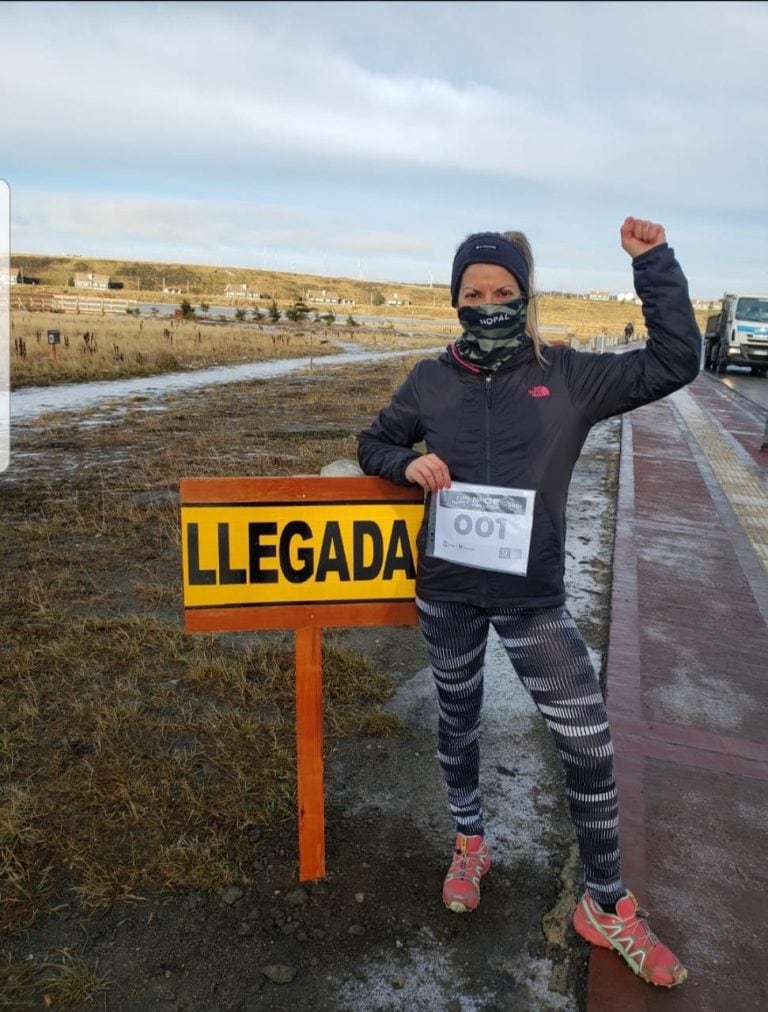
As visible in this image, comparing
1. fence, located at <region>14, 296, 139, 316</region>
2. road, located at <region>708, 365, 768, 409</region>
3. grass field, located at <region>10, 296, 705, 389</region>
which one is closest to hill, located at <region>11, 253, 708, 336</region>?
fence, located at <region>14, 296, 139, 316</region>

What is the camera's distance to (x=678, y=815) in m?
2.76

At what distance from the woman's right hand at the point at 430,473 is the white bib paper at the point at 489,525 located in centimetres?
4

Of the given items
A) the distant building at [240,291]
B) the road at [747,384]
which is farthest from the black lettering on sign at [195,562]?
the distant building at [240,291]

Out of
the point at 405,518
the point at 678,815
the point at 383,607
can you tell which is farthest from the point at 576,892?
the point at 405,518

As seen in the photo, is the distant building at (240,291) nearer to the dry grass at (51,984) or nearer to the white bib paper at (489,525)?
the white bib paper at (489,525)

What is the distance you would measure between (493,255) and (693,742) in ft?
7.49

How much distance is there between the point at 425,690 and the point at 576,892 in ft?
4.80

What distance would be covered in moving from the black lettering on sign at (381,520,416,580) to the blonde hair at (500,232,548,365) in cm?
66

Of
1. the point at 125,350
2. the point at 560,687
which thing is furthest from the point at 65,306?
the point at 560,687

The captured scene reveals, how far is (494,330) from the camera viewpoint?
2047mm

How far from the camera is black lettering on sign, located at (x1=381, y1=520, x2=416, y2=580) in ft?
7.77

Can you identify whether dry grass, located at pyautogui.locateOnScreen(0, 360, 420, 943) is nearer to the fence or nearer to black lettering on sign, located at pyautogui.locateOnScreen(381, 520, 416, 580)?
black lettering on sign, located at pyautogui.locateOnScreen(381, 520, 416, 580)

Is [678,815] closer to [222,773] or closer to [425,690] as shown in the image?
[425,690]

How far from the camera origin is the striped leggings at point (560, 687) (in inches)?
81.7
